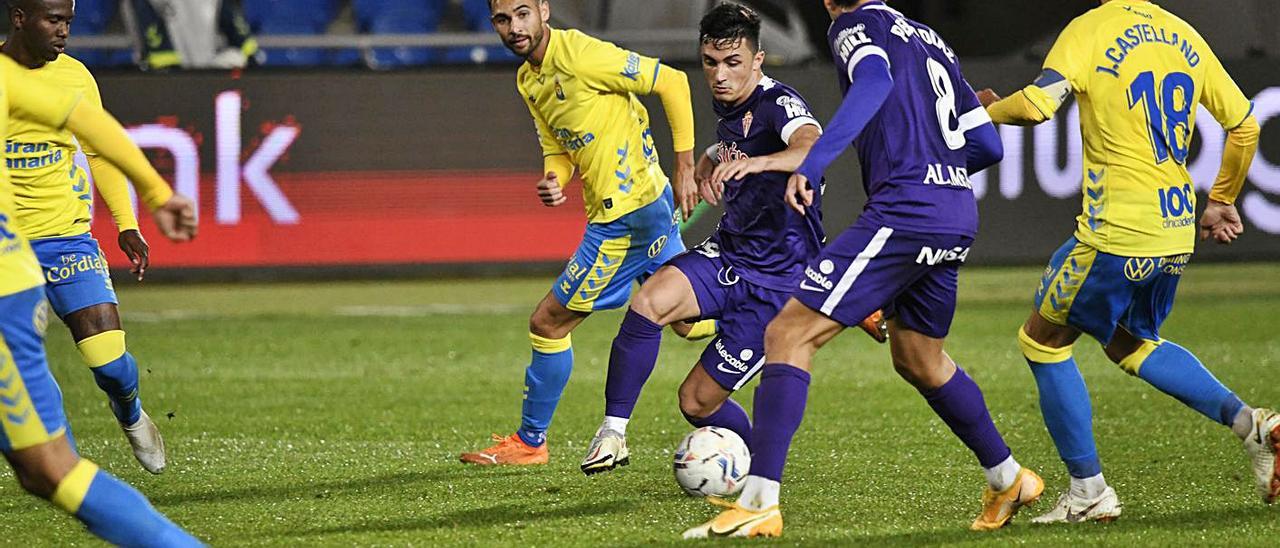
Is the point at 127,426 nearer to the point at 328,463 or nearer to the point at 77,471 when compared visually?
the point at 328,463

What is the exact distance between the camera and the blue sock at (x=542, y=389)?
643 centimetres

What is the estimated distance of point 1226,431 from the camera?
6.83 meters

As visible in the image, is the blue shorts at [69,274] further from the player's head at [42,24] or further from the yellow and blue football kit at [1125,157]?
the yellow and blue football kit at [1125,157]

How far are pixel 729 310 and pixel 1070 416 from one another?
1245mm

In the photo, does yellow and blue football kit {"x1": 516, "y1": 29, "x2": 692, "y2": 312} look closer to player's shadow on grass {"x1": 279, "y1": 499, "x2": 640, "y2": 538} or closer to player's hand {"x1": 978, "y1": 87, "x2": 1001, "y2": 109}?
player's shadow on grass {"x1": 279, "y1": 499, "x2": 640, "y2": 538}

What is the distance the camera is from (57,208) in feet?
20.0

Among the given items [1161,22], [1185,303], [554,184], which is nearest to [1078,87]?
[1161,22]

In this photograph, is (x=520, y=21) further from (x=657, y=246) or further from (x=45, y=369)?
(x=45, y=369)

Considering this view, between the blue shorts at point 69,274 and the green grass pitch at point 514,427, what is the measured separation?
0.71 metres

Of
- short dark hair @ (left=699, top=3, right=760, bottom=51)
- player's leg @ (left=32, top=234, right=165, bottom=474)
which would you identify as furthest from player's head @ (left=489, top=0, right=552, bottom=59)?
player's leg @ (left=32, top=234, right=165, bottom=474)

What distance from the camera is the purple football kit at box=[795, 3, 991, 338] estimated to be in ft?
15.2

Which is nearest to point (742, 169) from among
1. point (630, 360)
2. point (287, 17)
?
point (630, 360)

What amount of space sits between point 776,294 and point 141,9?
9651 mm

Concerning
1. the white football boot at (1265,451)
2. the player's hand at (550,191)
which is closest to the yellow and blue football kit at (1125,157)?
the white football boot at (1265,451)
